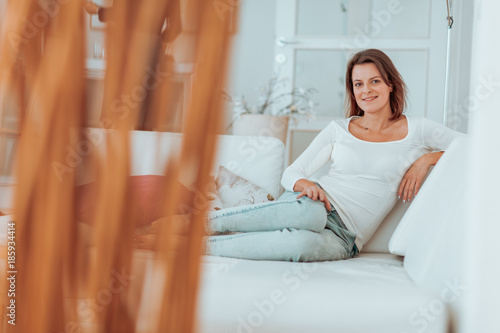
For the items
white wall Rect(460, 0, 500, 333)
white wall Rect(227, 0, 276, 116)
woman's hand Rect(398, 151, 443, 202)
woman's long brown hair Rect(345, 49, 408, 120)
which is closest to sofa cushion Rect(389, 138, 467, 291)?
woman's hand Rect(398, 151, 443, 202)

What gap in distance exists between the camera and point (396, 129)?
179 centimetres

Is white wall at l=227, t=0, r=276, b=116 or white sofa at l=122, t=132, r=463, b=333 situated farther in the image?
white wall at l=227, t=0, r=276, b=116

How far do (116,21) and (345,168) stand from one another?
150 centimetres

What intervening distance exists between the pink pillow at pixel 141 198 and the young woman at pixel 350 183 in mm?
1010

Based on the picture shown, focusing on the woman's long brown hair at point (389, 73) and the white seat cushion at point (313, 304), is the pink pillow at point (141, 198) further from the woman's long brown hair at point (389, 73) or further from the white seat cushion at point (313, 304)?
the woman's long brown hair at point (389, 73)

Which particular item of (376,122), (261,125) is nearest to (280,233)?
(376,122)

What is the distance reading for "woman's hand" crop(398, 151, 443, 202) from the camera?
1.55 metres

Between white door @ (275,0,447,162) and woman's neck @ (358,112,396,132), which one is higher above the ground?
white door @ (275,0,447,162)

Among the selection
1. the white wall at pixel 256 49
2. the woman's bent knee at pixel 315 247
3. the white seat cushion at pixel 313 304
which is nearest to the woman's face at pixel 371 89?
the woman's bent knee at pixel 315 247

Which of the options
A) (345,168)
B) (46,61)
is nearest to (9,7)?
(46,61)

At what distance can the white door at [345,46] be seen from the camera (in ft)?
11.6

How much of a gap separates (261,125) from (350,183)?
138cm

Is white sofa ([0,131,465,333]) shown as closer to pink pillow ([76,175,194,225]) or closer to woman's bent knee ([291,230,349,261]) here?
woman's bent knee ([291,230,349,261])

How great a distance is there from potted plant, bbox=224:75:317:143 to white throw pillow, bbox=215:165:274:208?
3.80 feet
